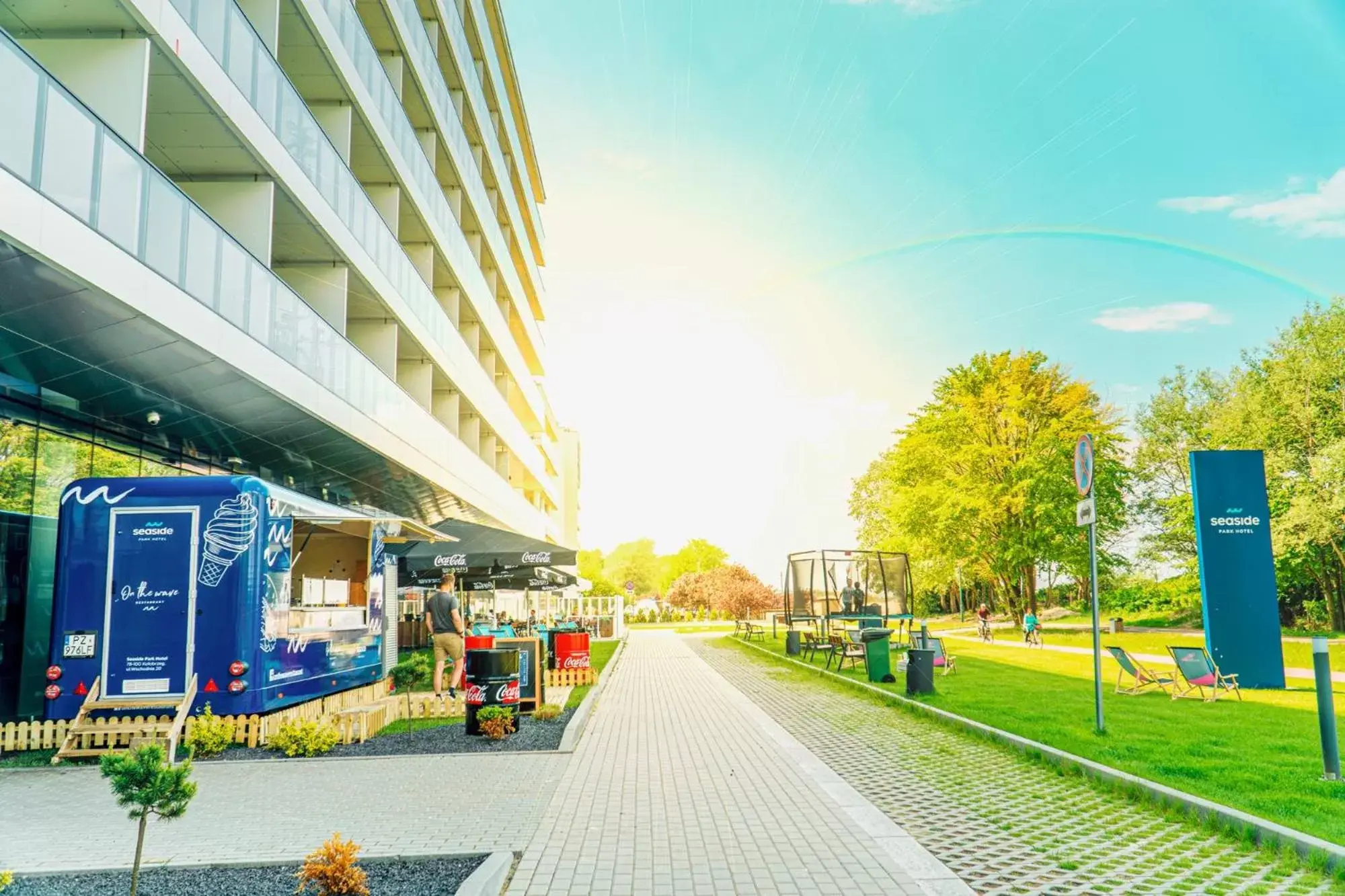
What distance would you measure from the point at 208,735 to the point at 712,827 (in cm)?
646

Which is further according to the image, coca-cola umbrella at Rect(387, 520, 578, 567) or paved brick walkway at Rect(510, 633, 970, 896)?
coca-cola umbrella at Rect(387, 520, 578, 567)

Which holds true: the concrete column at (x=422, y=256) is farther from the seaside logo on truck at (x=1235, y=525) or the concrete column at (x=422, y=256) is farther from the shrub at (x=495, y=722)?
the seaside logo on truck at (x=1235, y=525)

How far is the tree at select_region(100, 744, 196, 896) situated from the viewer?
4797 millimetres

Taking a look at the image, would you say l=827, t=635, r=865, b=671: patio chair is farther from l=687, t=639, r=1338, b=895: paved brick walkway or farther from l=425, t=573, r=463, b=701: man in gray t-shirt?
l=425, t=573, r=463, b=701: man in gray t-shirt

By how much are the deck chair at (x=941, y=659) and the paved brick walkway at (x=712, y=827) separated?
31.2 feet

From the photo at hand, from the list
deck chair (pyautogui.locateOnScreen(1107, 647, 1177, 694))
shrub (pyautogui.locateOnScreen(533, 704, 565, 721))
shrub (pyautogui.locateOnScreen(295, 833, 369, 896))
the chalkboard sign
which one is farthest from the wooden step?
deck chair (pyautogui.locateOnScreen(1107, 647, 1177, 694))

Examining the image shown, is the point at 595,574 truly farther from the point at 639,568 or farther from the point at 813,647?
the point at 813,647

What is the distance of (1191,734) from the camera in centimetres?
1139

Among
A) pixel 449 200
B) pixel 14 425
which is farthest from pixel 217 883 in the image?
pixel 449 200

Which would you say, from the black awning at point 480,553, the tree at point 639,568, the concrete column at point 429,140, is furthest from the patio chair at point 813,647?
the tree at point 639,568

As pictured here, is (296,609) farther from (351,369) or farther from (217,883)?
(217,883)

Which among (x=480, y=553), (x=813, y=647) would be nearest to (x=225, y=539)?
(x=480, y=553)

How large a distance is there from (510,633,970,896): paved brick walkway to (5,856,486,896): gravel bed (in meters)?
0.46

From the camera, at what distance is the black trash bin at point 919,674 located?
16031mm
